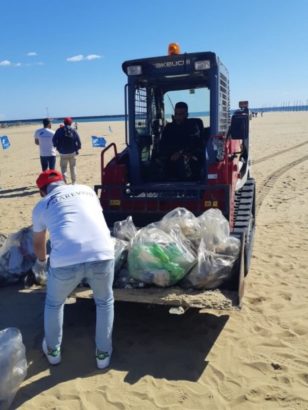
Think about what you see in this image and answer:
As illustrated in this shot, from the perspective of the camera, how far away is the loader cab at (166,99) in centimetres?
521

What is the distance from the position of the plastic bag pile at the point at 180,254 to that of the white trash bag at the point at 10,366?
1.05 meters

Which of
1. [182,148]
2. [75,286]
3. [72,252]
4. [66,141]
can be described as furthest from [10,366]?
[66,141]

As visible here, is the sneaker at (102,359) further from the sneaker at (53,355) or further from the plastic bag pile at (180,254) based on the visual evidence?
the plastic bag pile at (180,254)

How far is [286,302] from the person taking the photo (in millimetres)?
4516

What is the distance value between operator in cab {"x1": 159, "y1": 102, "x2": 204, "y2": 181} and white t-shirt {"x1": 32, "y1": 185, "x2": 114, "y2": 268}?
2614mm

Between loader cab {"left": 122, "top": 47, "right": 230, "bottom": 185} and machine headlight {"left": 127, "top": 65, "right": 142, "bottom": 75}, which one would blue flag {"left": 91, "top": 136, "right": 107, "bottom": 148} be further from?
machine headlight {"left": 127, "top": 65, "right": 142, "bottom": 75}

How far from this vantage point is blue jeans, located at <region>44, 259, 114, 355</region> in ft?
10.8

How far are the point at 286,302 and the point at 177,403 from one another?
1926 millimetres

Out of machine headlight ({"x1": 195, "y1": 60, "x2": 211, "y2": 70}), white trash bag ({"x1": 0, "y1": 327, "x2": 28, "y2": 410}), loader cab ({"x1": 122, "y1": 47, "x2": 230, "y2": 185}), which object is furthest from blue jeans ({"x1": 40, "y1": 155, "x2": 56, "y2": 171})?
white trash bag ({"x1": 0, "y1": 327, "x2": 28, "y2": 410})

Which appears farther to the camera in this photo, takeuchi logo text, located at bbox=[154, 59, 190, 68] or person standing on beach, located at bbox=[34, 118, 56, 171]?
person standing on beach, located at bbox=[34, 118, 56, 171]

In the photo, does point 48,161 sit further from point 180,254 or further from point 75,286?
point 75,286

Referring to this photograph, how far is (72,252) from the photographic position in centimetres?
321

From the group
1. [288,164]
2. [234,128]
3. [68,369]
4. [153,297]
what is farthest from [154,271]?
[288,164]

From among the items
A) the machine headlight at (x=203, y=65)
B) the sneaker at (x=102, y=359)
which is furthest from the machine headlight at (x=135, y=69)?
the sneaker at (x=102, y=359)
